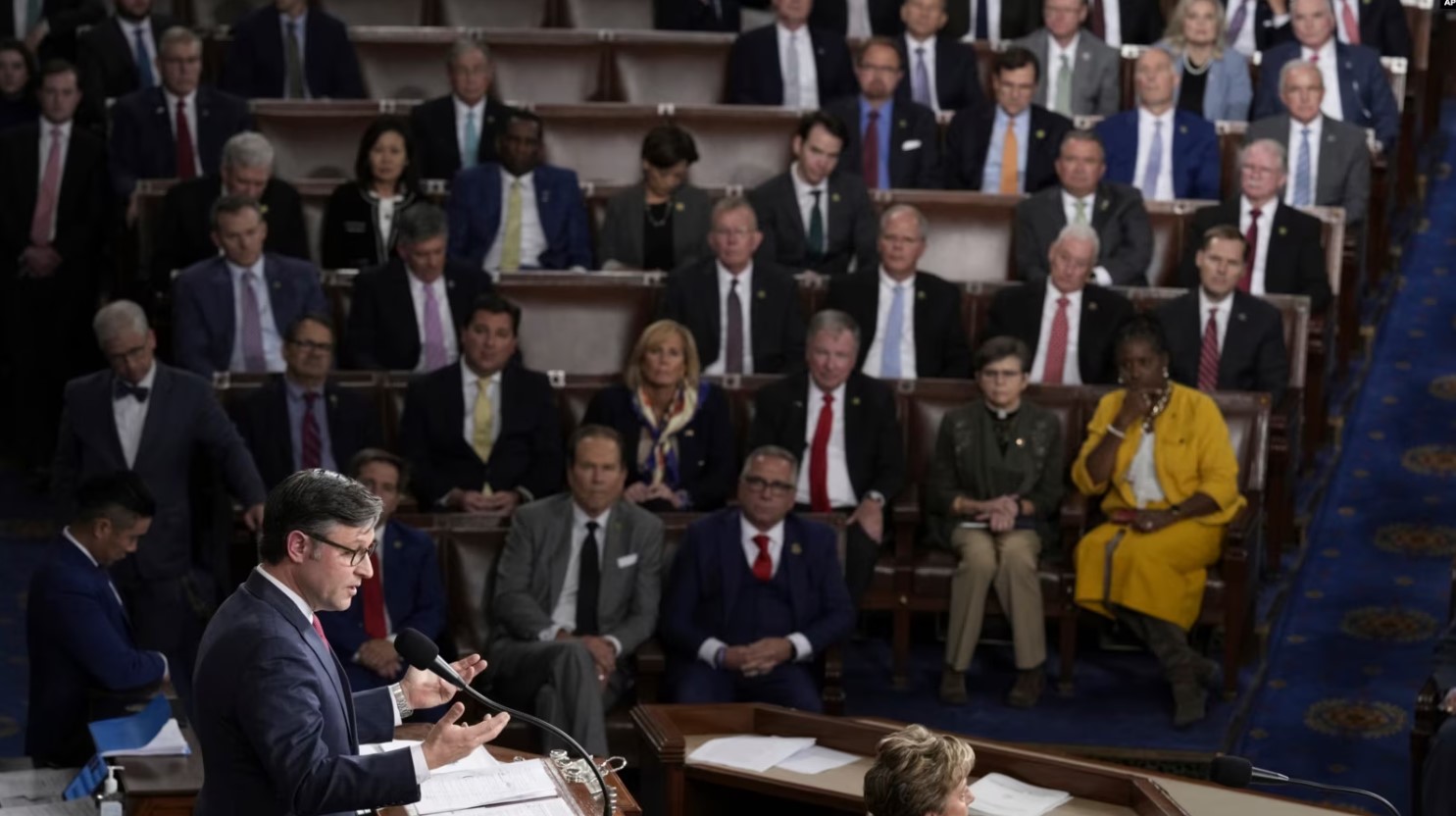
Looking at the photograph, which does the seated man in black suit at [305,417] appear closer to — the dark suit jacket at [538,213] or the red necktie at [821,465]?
the dark suit jacket at [538,213]

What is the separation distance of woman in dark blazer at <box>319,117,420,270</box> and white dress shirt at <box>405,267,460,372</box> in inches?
12.5

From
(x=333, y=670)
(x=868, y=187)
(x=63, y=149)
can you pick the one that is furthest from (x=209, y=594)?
(x=333, y=670)

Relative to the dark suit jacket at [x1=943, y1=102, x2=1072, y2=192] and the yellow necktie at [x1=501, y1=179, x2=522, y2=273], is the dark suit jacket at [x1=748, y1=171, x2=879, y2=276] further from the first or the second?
the yellow necktie at [x1=501, y1=179, x2=522, y2=273]

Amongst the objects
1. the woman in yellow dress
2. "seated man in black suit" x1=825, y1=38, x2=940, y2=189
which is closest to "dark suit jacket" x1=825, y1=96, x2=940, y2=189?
"seated man in black suit" x1=825, y1=38, x2=940, y2=189

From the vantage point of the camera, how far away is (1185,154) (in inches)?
245

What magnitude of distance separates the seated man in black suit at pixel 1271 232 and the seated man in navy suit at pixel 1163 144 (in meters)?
0.41

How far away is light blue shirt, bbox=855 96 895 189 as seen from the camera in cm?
634

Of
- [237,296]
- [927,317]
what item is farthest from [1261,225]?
[237,296]

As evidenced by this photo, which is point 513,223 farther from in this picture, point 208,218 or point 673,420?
point 673,420

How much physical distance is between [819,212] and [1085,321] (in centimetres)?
86

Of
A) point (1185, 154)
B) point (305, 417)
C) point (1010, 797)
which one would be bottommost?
point (1010, 797)

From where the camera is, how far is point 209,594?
516 cm

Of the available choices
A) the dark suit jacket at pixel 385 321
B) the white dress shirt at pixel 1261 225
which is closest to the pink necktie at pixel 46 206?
the dark suit jacket at pixel 385 321

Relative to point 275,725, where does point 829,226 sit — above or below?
above
